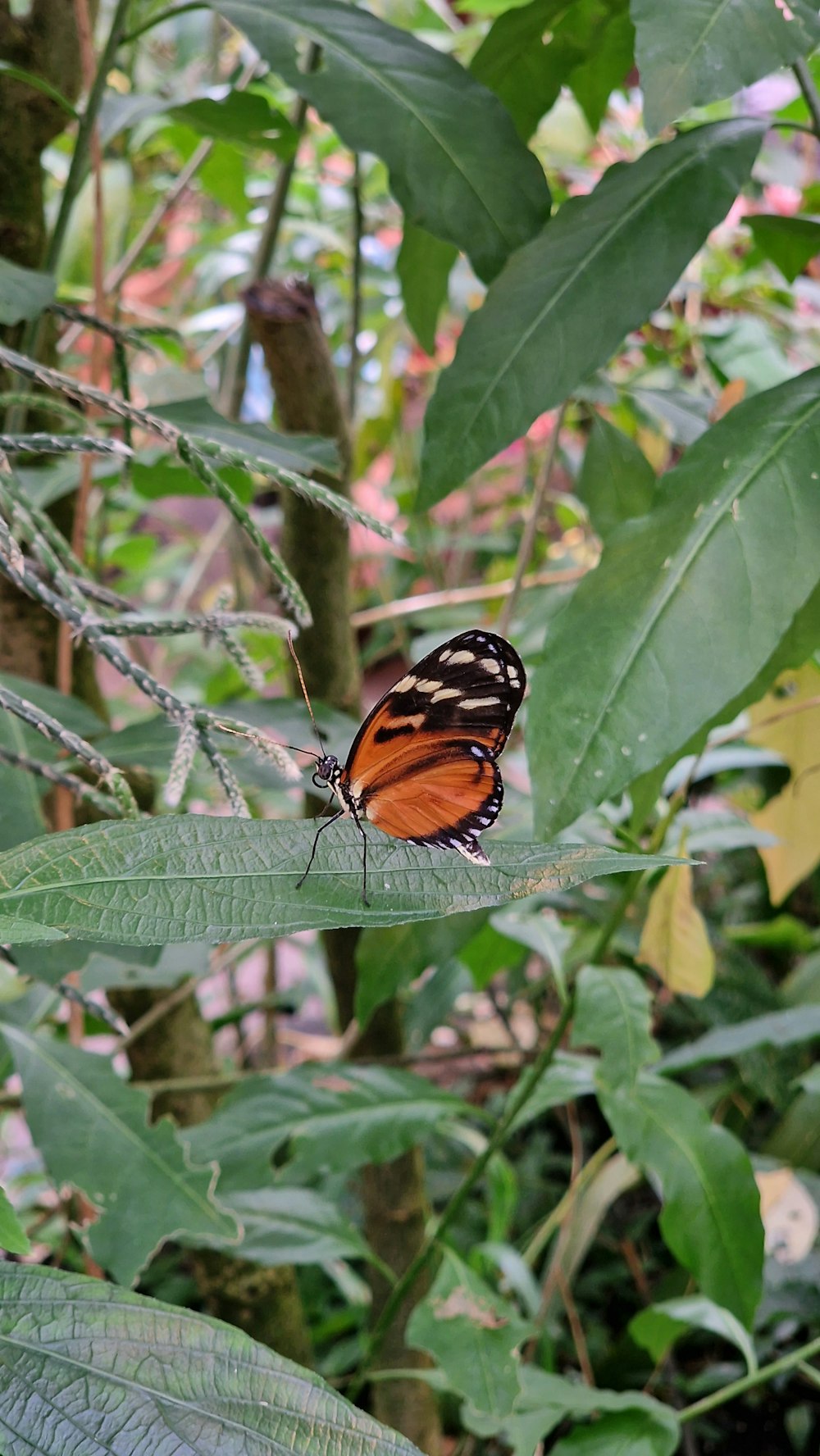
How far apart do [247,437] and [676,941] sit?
504 millimetres

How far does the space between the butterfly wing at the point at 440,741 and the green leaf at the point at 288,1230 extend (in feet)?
1.66

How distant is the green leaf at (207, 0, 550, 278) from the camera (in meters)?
0.62

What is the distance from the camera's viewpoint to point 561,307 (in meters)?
0.62

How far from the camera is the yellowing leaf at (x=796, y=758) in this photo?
93 centimetres

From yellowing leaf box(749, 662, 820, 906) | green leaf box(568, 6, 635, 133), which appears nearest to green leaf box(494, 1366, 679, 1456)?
yellowing leaf box(749, 662, 820, 906)

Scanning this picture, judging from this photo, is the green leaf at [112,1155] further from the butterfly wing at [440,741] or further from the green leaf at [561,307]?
the green leaf at [561,307]

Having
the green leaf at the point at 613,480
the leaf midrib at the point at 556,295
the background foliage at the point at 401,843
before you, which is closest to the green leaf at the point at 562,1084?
the background foliage at the point at 401,843

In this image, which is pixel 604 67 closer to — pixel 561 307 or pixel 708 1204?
pixel 561 307

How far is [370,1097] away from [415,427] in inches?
77.8

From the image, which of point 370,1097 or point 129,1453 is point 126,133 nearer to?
point 370,1097

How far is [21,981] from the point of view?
95cm

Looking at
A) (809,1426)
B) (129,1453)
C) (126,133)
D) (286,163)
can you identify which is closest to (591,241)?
(286,163)

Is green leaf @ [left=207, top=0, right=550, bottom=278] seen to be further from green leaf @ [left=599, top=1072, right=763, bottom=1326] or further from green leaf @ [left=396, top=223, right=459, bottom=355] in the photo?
green leaf @ [left=599, top=1072, right=763, bottom=1326]

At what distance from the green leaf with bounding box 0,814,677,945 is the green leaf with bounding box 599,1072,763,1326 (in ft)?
1.65
